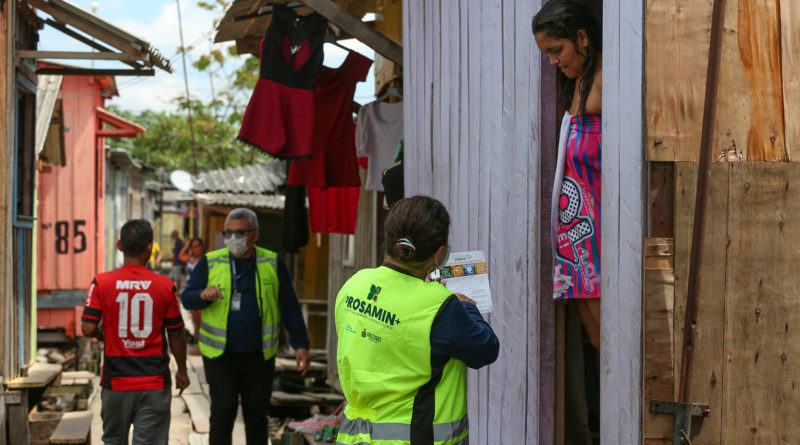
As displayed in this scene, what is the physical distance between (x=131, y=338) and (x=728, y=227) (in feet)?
13.4

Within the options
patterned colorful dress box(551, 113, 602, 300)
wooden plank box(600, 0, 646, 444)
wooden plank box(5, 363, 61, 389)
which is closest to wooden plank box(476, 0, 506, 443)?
patterned colorful dress box(551, 113, 602, 300)

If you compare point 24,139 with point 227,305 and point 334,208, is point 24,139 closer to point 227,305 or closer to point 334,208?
point 334,208

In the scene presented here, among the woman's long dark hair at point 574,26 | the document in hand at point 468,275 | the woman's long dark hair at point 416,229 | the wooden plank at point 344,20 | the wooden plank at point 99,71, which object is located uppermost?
the wooden plank at point 99,71

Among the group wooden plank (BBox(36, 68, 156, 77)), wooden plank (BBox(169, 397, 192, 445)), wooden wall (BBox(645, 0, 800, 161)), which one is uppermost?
wooden plank (BBox(36, 68, 156, 77))

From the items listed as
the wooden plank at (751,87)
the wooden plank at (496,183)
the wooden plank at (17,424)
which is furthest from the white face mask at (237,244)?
the wooden plank at (751,87)

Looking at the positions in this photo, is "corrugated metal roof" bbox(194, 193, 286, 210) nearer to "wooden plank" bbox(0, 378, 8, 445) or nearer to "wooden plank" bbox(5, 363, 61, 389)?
"wooden plank" bbox(5, 363, 61, 389)

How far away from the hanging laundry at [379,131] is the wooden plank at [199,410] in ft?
9.63

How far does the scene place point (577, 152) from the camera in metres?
3.39

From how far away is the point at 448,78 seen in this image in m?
4.82

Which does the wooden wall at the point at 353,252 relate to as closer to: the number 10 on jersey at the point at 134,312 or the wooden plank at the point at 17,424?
the wooden plank at the point at 17,424

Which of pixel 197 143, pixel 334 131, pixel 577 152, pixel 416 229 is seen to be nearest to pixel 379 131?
pixel 334 131

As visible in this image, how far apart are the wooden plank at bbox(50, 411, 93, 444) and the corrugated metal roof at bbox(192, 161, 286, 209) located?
756 cm

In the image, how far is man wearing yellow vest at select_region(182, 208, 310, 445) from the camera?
6.02 metres

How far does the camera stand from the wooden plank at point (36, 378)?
24.3 ft
